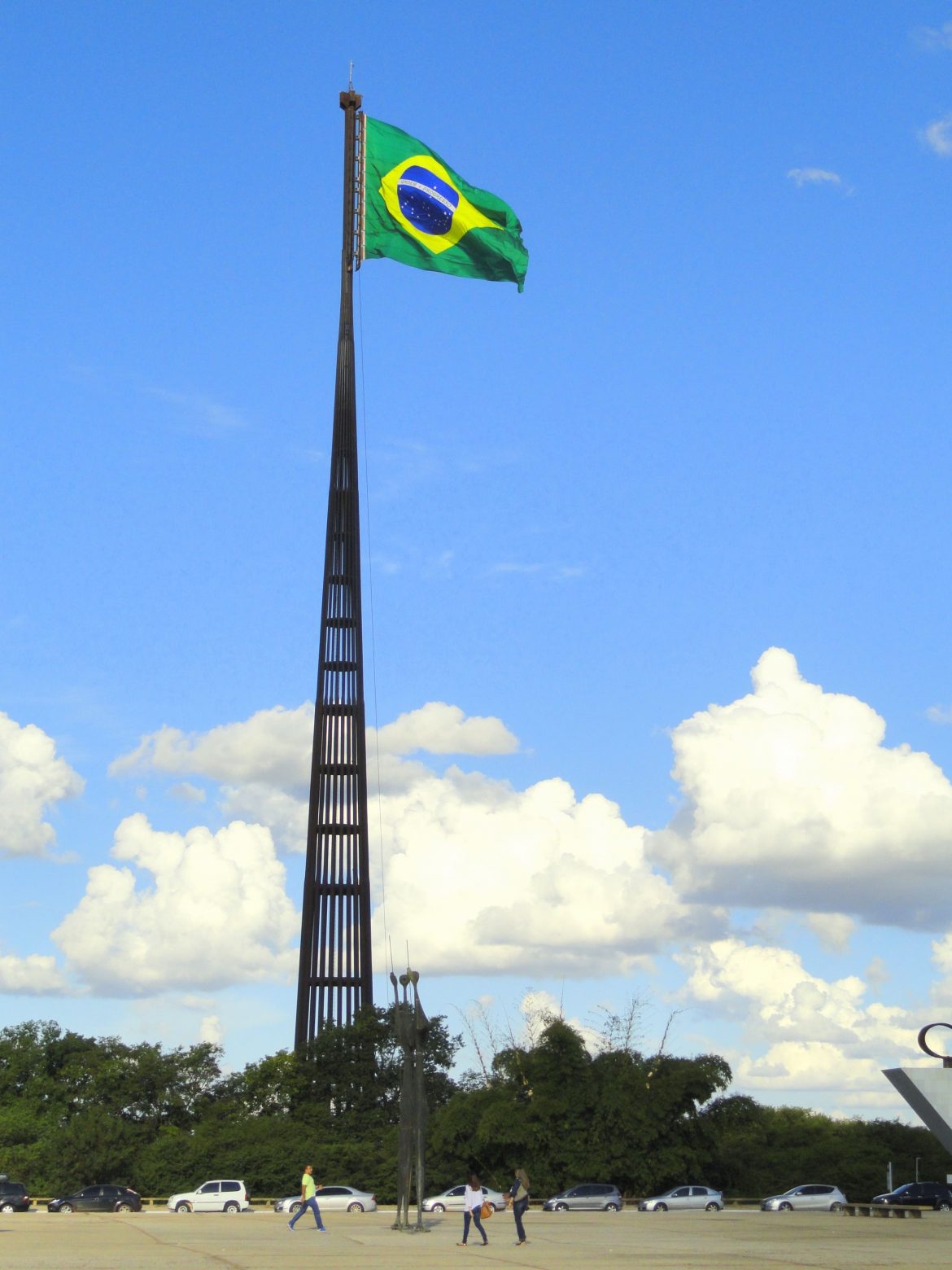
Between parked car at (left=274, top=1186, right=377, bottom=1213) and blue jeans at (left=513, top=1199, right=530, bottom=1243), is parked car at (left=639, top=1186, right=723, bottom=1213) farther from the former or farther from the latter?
blue jeans at (left=513, top=1199, right=530, bottom=1243)

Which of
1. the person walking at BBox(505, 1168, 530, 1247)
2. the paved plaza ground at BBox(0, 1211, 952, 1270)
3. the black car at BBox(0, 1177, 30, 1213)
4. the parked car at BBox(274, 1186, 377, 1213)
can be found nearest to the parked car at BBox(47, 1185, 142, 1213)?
the black car at BBox(0, 1177, 30, 1213)

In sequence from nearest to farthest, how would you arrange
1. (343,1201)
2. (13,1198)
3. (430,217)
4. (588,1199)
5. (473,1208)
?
(473,1208)
(430,217)
(13,1198)
(343,1201)
(588,1199)

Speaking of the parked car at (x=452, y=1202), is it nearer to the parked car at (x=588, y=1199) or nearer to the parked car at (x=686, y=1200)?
the parked car at (x=588, y=1199)

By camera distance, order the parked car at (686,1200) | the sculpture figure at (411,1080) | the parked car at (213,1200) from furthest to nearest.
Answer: the parked car at (213,1200), the parked car at (686,1200), the sculpture figure at (411,1080)

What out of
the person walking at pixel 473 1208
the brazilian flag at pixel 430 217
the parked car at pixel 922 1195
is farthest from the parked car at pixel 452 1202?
the brazilian flag at pixel 430 217

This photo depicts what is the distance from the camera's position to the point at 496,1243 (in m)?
28.1

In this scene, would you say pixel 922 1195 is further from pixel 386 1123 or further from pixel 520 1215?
pixel 520 1215

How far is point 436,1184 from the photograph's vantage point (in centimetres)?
5525

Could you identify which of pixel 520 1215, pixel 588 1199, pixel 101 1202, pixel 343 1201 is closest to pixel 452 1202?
pixel 343 1201

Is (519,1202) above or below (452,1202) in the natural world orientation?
below

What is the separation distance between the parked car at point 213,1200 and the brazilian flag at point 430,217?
2978 centimetres

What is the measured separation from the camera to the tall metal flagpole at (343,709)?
72.4 metres

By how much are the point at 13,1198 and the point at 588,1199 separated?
59.1 ft

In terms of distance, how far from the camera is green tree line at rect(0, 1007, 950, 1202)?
54.8 meters
